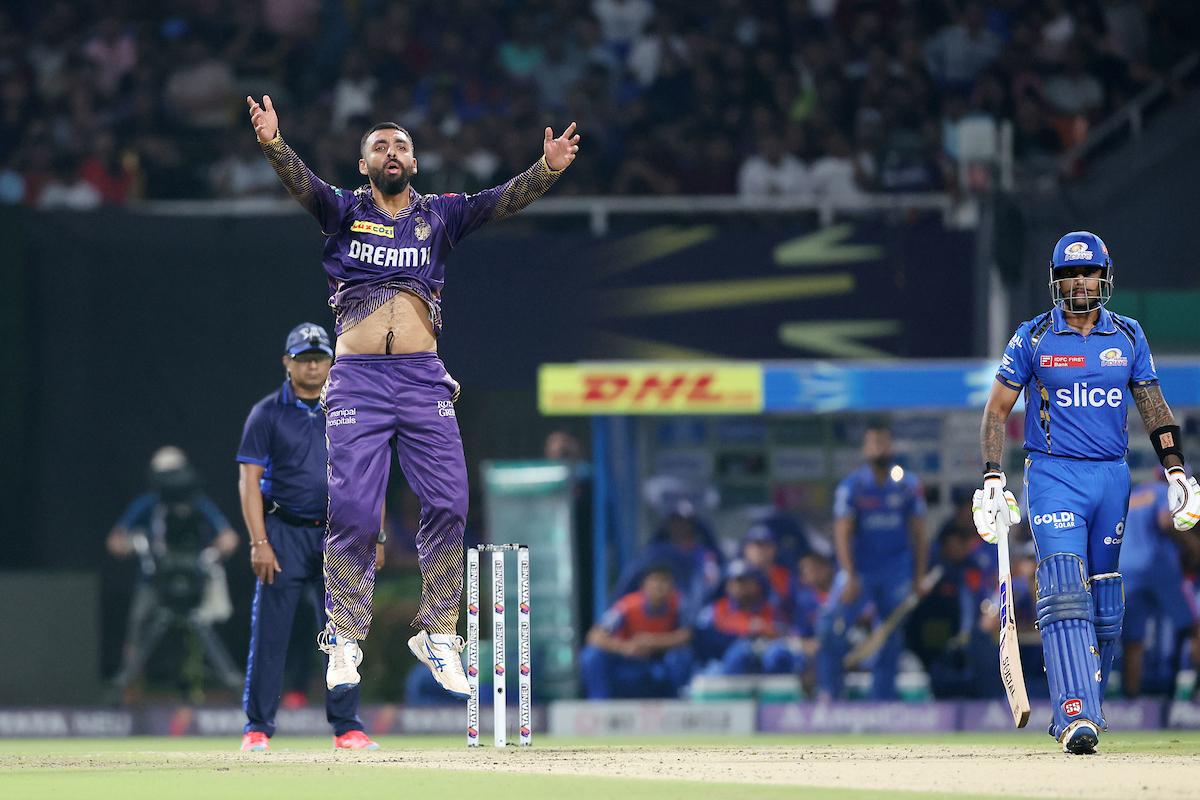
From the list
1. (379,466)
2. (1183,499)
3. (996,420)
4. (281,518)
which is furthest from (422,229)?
(1183,499)

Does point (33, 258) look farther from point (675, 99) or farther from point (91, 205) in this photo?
point (675, 99)

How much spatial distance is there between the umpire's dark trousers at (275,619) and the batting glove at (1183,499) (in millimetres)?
4199

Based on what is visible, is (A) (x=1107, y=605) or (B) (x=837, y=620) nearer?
(A) (x=1107, y=605)

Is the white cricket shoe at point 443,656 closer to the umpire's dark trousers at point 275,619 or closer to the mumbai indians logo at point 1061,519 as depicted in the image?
the umpire's dark trousers at point 275,619

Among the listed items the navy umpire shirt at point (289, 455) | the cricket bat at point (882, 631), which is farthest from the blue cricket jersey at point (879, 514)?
the navy umpire shirt at point (289, 455)

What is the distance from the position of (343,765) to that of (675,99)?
11.1 meters

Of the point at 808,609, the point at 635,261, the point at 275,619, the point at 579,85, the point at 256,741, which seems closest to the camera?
the point at 256,741

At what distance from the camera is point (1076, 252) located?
9.95 m

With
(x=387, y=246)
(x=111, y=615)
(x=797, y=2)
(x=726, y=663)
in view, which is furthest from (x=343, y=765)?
(x=797, y=2)

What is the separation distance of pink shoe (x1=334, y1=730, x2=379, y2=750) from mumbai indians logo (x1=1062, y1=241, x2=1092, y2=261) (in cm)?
424

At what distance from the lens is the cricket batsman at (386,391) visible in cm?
961

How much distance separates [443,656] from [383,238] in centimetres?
190

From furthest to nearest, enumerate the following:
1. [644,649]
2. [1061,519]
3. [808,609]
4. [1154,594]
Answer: [808,609], [644,649], [1154,594], [1061,519]

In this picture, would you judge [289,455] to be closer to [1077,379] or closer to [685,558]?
[1077,379]
